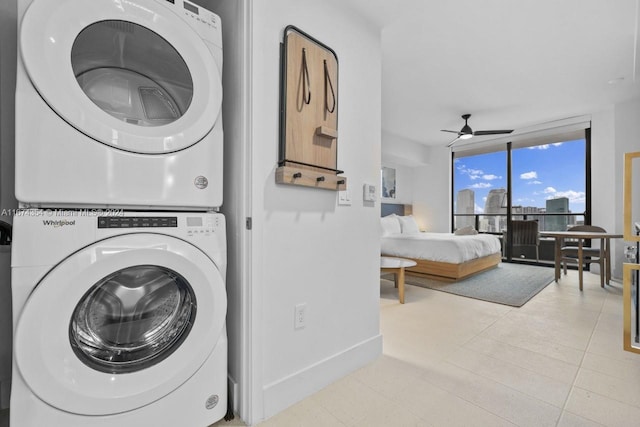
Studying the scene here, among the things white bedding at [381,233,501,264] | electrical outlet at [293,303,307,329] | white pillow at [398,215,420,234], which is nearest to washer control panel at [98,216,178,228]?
electrical outlet at [293,303,307,329]

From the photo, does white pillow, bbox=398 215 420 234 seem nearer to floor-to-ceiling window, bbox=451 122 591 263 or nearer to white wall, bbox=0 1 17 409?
floor-to-ceiling window, bbox=451 122 591 263

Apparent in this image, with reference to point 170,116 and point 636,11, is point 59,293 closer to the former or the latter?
point 170,116

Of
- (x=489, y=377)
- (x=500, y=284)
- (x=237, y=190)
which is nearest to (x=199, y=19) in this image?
(x=237, y=190)

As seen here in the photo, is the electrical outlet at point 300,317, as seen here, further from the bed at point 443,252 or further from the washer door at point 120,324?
the bed at point 443,252

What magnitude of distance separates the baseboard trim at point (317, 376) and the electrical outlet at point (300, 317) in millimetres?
238

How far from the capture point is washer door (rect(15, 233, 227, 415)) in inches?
34.1

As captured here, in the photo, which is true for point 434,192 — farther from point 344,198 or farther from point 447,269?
point 344,198

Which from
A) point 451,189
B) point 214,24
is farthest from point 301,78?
point 451,189

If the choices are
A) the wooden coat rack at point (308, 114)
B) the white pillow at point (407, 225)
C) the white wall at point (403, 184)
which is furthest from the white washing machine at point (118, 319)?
the white wall at point (403, 184)

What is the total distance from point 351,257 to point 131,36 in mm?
1494

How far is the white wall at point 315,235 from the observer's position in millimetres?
1367

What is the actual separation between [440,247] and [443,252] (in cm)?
8

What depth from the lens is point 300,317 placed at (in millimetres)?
1517

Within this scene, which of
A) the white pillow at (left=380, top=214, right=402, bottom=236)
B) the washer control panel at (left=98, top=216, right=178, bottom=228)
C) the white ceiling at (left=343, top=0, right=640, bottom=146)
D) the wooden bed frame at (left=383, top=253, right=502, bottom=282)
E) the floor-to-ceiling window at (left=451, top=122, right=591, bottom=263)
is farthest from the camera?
the floor-to-ceiling window at (left=451, top=122, right=591, bottom=263)
